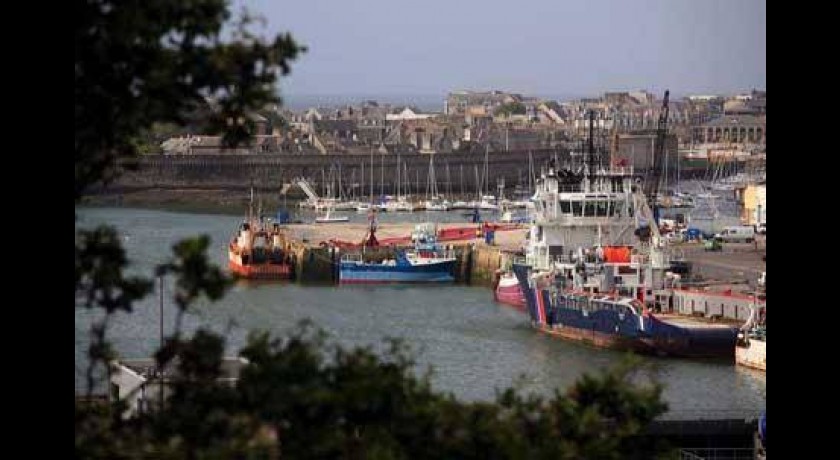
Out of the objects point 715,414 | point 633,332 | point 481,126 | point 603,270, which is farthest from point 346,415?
point 481,126

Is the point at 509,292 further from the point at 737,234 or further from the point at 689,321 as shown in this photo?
the point at 689,321

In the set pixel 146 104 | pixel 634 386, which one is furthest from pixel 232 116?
pixel 634 386

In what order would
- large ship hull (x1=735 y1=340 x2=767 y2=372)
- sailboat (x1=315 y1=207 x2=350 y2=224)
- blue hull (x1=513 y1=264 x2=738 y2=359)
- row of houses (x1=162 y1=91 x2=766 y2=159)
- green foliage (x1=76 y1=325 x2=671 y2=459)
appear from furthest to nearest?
sailboat (x1=315 y1=207 x2=350 y2=224) < row of houses (x1=162 y1=91 x2=766 y2=159) < blue hull (x1=513 y1=264 x2=738 y2=359) < large ship hull (x1=735 y1=340 x2=767 y2=372) < green foliage (x1=76 y1=325 x2=671 y2=459)

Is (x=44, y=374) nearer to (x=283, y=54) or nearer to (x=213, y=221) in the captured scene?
Result: (x=283, y=54)

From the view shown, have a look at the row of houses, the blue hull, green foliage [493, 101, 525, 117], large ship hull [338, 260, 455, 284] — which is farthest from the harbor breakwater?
the blue hull

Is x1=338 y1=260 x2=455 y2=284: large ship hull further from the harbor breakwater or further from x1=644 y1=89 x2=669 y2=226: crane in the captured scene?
the harbor breakwater

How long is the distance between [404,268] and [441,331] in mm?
4290

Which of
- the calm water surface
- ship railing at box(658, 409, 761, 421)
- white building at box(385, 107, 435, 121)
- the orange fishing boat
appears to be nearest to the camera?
the calm water surface

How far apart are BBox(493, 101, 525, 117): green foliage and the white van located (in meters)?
1.87

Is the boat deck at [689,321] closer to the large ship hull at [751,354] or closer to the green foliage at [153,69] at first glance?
the large ship hull at [751,354]

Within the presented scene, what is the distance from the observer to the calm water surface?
7.39ft

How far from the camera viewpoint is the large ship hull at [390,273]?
10188 mm

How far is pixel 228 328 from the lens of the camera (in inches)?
46.4

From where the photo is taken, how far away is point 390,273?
34.3 ft
